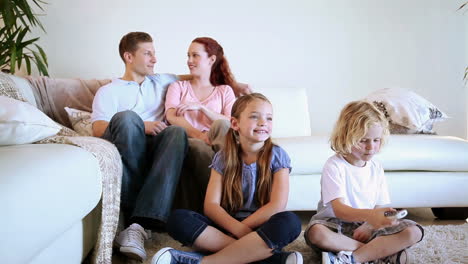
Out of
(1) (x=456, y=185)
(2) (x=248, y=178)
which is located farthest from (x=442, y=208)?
(2) (x=248, y=178)

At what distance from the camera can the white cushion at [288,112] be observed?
2682 millimetres

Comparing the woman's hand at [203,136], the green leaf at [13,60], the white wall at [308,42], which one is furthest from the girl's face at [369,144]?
the green leaf at [13,60]

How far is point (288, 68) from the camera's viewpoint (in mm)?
3314

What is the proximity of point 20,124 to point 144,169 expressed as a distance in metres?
0.67

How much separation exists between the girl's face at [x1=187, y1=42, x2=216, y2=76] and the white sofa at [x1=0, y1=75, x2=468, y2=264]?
483 millimetres

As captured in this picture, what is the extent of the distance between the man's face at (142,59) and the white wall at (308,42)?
33.9 inches

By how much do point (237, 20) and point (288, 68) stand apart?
0.48m

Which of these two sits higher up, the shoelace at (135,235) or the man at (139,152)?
the man at (139,152)

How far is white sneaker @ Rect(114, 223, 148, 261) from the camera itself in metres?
1.54

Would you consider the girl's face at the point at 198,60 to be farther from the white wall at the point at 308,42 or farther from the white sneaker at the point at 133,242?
the white sneaker at the point at 133,242

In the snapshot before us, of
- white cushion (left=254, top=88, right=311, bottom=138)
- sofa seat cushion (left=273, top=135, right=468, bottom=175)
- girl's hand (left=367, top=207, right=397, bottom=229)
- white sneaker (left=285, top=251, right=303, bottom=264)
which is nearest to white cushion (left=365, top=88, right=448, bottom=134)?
sofa seat cushion (left=273, top=135, right=468, bottom=175)

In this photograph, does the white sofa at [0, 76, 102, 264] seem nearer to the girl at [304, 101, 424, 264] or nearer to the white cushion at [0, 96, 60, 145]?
the white cushion at [0, 96, 60, 145]

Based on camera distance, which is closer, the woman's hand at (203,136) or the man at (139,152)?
the man at (139,152)

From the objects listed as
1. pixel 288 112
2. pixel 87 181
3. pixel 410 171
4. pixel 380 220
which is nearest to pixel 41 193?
pixel 87 181
